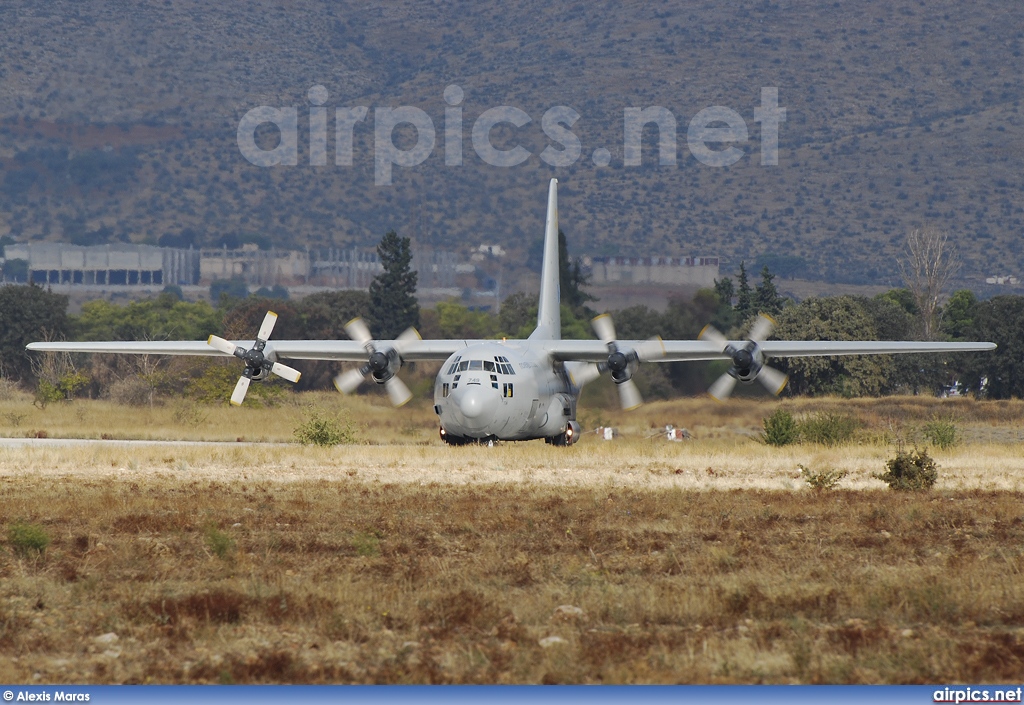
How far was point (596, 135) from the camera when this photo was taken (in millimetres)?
171125

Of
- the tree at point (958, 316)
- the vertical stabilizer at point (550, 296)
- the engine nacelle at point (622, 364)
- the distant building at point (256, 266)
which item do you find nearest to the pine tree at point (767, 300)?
the tree at point (958, 316)

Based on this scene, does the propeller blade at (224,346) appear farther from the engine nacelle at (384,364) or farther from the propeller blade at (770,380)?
the propeller blade at (770,380)

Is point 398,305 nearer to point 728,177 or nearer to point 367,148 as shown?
point 728,177

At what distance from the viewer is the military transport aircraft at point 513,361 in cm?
3450

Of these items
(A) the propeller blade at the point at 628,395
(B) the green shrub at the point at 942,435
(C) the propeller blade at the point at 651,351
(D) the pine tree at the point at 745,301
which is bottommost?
(B) the green shrub at the point at 942,435

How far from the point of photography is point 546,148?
158750 mm

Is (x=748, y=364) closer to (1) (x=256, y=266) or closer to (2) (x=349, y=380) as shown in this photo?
(2) (x=349, y=380)

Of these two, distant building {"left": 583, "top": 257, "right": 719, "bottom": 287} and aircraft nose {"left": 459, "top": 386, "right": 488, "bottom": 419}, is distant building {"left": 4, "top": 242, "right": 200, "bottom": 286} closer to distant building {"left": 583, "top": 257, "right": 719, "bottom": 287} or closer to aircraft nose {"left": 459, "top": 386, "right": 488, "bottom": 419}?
distant building {"left": 583, "top": 257, "right": 719, "bottom": 287}

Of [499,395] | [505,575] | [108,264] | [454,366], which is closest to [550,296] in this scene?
[454,366]

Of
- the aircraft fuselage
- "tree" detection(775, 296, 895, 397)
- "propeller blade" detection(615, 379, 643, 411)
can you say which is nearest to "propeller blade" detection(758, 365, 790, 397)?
"propeller blade" detection(615, 379, 643, 411)

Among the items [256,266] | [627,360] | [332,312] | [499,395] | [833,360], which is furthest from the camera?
[256,266]

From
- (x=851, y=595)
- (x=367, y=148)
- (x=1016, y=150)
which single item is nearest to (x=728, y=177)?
(x=1016, y=150)

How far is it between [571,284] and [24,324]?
3558 centimetres

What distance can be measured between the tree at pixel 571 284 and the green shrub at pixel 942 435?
40.7 metres
